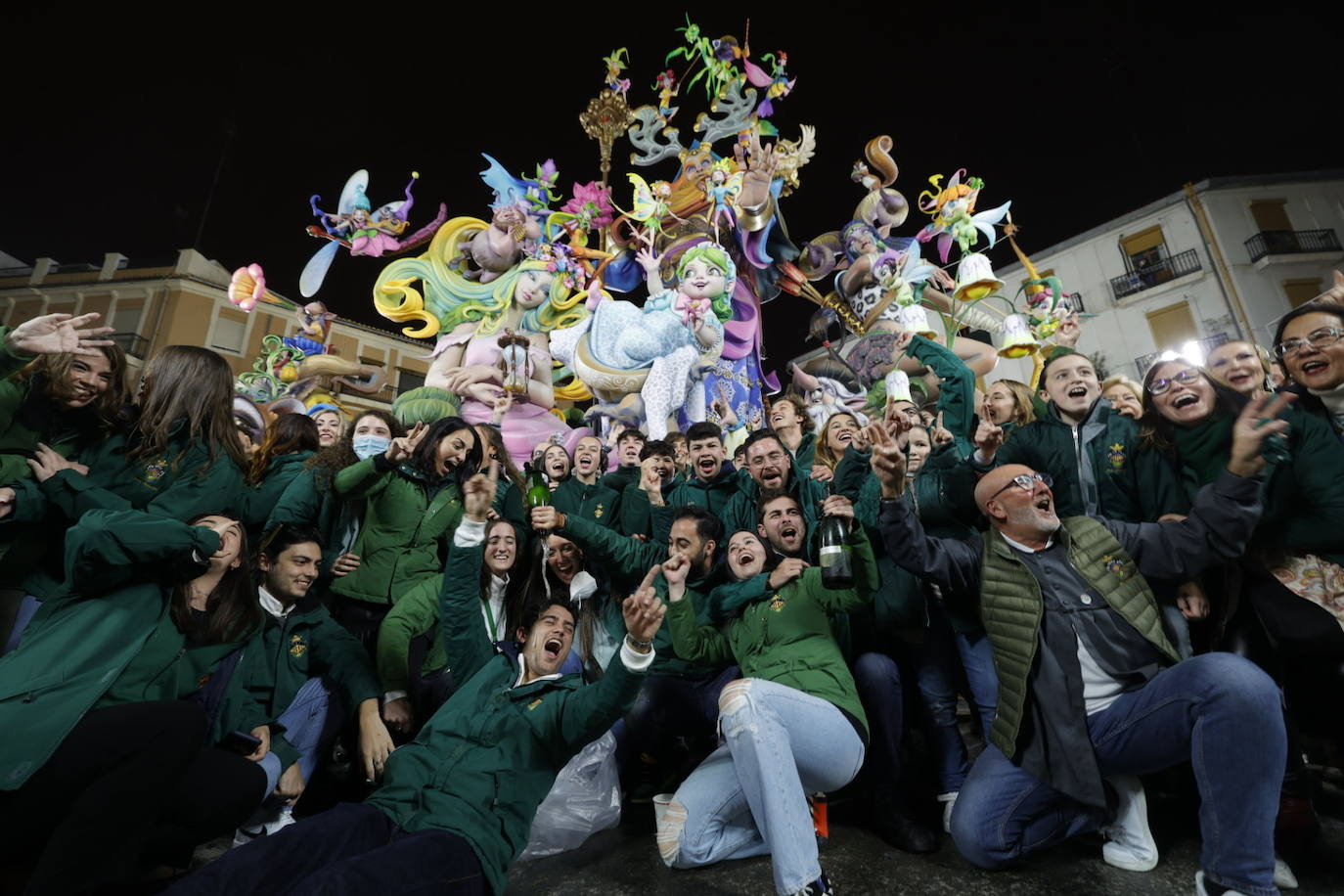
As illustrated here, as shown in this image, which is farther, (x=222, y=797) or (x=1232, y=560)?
(x=1232, y=560)

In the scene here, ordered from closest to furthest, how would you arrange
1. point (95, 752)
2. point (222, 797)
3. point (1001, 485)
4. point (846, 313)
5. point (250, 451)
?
point (95, 752) < point (222, 797) < point (1001, 485) < point (250, 451) < point (846, 313)

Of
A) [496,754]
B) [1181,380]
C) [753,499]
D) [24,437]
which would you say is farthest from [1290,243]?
[24,437]

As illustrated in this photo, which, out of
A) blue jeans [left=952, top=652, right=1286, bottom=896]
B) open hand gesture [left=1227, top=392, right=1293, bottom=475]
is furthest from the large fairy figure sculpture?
open hand gesture [left=1227, top=392, right=1293, bottom=475]

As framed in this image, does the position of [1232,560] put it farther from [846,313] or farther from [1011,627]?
[846,313]

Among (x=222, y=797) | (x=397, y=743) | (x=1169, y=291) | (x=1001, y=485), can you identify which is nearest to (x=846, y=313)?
(x=1001, y=485)

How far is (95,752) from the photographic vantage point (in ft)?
5.70

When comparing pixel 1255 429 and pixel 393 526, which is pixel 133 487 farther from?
pixel 1255 429

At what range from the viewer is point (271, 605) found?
2814 mm

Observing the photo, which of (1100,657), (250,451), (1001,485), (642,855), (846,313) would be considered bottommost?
(642,855)

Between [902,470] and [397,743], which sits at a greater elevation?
[902,470]

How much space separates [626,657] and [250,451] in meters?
2.96

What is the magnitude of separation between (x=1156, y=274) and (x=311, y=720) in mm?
21292

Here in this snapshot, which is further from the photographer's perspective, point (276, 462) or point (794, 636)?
point (276, 462)

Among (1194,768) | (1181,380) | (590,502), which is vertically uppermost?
(1181,380)
